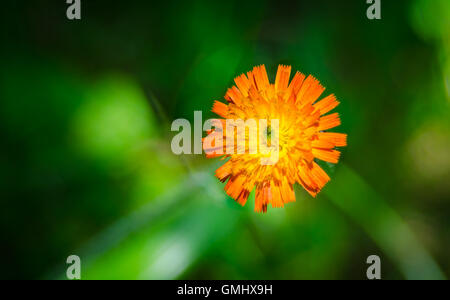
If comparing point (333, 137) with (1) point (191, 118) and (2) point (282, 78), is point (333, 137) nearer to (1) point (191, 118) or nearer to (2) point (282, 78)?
(2) point (282, 78)

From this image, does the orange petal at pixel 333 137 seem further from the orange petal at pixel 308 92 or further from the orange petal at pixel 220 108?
the orange petal at pixel 220 108

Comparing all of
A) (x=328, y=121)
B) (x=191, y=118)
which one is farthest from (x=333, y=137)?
(x=191, y=118)

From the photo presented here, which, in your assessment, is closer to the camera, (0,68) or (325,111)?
(325,111)

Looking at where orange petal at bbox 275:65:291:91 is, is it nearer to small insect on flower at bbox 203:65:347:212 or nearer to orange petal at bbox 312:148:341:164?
small insect on flower at bbox 203:65:347:212

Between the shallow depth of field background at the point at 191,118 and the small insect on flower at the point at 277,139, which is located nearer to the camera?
the small insect on flower at the point at 277,139

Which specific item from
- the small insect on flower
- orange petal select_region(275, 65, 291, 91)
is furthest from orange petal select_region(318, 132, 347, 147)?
orange petal select_region(275, 65, 291, 91)

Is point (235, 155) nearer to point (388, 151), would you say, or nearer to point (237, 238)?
point (237, 238)

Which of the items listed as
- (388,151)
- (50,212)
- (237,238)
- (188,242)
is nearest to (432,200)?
(388,151)

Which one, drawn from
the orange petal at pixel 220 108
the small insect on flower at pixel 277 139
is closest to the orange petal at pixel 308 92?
the small insect on flower at pixel 277 139
